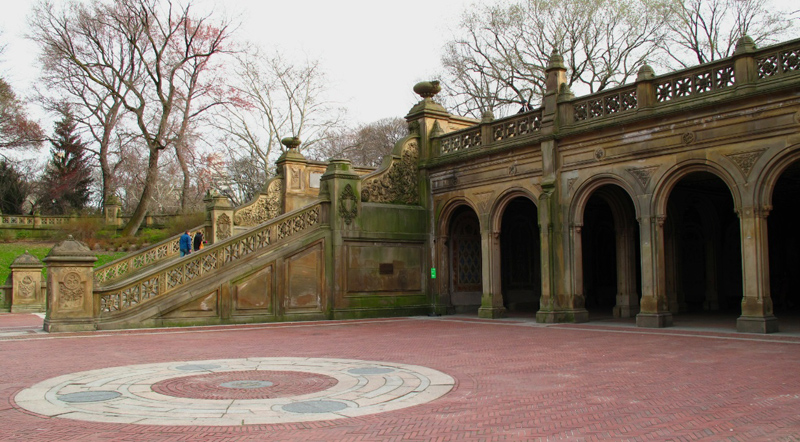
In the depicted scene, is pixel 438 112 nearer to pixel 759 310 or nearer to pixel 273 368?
pixel 759 310

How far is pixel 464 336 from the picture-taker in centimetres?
1445


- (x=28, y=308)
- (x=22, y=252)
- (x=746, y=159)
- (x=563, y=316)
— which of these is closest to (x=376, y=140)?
(x=22, y=252)

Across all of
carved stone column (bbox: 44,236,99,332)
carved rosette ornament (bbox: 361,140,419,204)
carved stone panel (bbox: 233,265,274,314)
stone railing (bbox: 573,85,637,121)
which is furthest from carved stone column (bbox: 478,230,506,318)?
carved stone column (bbox: 44,236,99,332)

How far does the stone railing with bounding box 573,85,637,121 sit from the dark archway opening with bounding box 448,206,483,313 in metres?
6.13

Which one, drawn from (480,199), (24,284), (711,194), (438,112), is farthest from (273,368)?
(24,284)

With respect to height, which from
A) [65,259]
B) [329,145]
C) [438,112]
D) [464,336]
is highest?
[329,145]

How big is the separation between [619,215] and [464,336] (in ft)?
25.1

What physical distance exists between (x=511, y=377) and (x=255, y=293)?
1068cm

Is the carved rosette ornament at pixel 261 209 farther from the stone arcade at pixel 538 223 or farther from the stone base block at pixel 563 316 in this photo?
the stone base block at pixel 563 316

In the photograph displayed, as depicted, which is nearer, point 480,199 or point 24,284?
point 480,199

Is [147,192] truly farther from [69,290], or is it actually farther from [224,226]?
[69,290]

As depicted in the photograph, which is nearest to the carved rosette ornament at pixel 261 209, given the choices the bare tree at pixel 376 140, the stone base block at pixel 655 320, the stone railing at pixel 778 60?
the stone base block at pixel 655 320

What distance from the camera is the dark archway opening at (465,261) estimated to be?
72.3ft

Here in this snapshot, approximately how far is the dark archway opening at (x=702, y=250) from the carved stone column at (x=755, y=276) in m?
5.55
